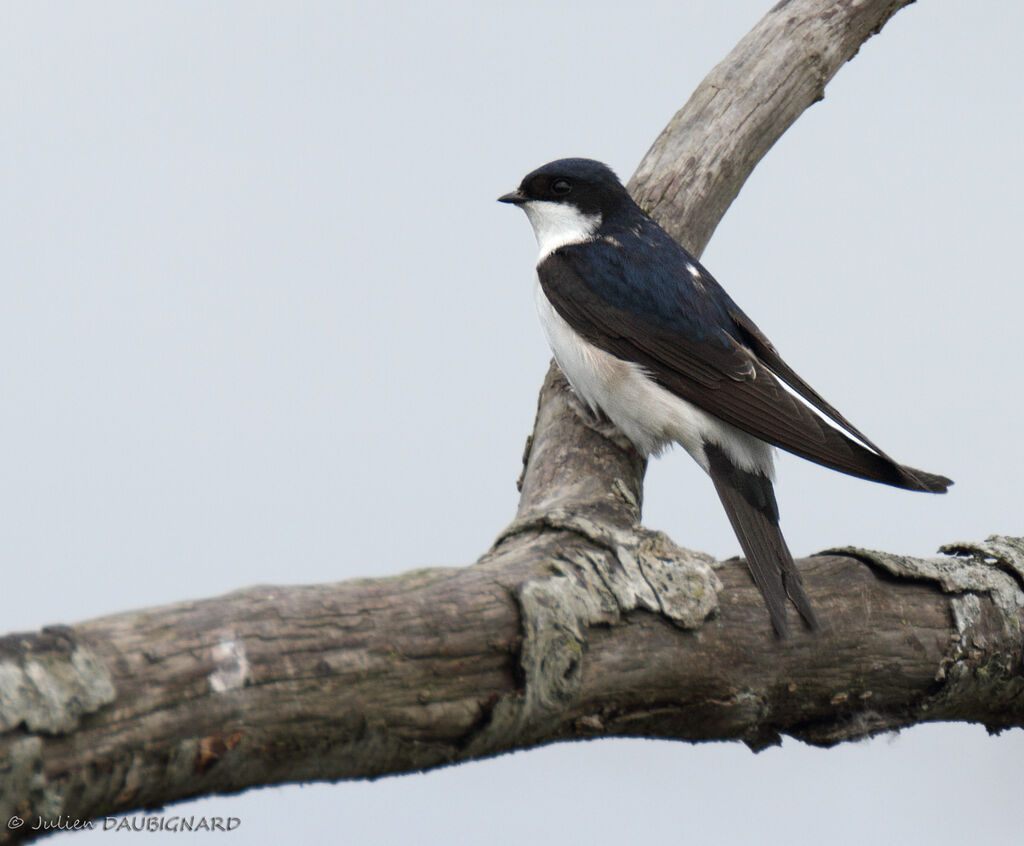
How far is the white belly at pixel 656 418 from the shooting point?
276 cm

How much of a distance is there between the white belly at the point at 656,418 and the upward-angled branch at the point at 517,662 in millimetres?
110

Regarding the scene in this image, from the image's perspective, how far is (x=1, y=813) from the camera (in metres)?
1.37

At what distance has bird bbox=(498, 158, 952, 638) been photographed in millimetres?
2566

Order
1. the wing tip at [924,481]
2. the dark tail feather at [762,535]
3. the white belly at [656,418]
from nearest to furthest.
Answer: the dark tail feather at [762,535] → the wing tip at [924,481] → the white belly at [656,418]

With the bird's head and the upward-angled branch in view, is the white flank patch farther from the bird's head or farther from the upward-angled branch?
the bird's head

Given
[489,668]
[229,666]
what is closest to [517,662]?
[489,668]

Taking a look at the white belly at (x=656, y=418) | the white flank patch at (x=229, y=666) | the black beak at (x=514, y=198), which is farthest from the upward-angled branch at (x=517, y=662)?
the black beak at (x=514, y=198)

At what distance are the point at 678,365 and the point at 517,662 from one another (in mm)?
1230

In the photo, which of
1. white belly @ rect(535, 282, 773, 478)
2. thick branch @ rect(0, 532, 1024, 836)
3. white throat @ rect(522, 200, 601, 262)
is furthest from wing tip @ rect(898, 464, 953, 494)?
white throat @ rect(522, 200, 601, 262)

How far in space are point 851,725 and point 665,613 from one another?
0.50 metres

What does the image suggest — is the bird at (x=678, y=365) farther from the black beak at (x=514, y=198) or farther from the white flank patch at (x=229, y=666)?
the white flank patch at (x=229, y=666)

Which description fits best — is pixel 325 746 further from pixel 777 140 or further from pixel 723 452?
pixel 777 140

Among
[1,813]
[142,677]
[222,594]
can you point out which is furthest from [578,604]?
[1,813]

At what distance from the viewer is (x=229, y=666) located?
1508 mm
